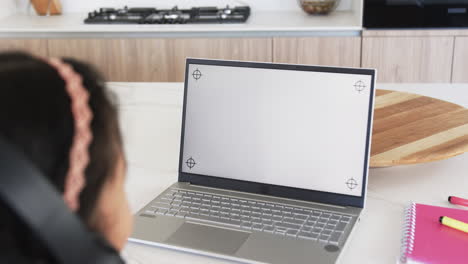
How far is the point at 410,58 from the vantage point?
3.02 m

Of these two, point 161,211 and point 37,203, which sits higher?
point 37,203

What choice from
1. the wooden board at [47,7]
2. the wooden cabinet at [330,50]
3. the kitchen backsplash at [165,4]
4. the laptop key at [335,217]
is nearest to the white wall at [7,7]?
the kitchen backsplash at [165,4]

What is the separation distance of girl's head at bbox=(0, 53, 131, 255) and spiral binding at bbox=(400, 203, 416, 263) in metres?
0.55

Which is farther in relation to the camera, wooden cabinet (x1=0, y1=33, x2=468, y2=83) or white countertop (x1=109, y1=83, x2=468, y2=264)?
wooden cabinet (x1=0, y1=33, x2=468, y2=83)

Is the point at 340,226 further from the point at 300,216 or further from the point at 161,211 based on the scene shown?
the point at 161,211

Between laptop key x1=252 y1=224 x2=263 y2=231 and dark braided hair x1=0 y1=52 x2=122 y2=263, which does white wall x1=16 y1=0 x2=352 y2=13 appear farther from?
dark braided hair x1=0 y1=52 x2=122 y2=263

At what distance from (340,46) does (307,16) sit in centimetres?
37

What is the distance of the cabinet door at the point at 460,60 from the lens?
2.96 m

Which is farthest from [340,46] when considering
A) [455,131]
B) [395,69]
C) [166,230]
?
[166,230]

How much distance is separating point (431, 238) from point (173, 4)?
2.83 m

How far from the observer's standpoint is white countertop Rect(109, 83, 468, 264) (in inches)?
40.1

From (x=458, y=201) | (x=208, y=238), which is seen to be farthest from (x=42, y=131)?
(x=458, y=201)

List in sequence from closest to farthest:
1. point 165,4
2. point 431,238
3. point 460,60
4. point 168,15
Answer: point 431,238 → point 460,60 → point 168,15 → point 165,4

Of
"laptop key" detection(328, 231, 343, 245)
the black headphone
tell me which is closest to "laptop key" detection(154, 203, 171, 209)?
"laptop key" detection(328, 231, 343, 245)
